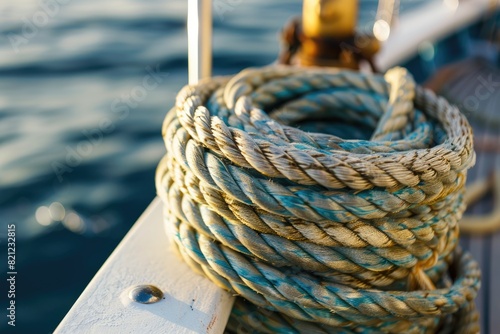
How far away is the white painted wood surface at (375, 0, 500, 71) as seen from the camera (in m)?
3.01

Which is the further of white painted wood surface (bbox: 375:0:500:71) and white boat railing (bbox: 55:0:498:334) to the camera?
white painted wood surface (bbox: 375:0:500:71)

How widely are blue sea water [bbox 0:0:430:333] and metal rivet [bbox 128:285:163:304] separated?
158cm

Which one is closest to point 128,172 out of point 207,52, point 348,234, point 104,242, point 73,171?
point 73,171

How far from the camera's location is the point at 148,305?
3.05ft

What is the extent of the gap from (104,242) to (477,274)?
82.3 inches

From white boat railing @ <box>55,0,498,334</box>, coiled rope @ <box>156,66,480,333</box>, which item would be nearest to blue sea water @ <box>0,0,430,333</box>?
white boat railing @ <box>55,0,498,334</box>

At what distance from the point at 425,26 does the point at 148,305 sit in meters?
3.00

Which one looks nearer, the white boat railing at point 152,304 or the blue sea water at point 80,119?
the white boat railing at point 152,304

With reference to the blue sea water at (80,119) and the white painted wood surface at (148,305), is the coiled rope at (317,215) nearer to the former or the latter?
the white painted wood surface at (148,305)

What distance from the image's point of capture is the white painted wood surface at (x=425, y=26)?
301 cm

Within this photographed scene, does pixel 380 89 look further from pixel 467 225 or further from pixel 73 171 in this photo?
pixel 73 171

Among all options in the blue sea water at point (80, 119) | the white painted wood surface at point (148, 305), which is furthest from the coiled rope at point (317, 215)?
the blue sea water at point (80, 119)

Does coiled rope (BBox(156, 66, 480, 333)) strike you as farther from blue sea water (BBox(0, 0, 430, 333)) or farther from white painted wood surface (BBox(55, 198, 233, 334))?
blue sea water (BBox(0, 0, 430, 333))

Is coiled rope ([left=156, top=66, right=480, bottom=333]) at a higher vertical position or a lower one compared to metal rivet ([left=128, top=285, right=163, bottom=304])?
higher
